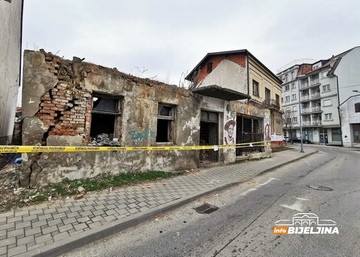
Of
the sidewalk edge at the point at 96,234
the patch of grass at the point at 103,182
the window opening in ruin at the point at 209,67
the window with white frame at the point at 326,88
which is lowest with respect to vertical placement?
the sidewalk edge at the point at 96,234

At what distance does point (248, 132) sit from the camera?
39.3ft

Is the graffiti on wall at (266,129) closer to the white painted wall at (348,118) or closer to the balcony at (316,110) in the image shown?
the white painted wall at (348,118)

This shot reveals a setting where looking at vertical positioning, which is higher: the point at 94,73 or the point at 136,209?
the point at 94,73

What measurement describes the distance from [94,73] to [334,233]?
6858mm

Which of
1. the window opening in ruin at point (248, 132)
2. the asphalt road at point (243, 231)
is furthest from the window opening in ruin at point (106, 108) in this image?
the window opening in ruin at point (248, 132)

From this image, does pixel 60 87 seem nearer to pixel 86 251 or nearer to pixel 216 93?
pixel 86 251

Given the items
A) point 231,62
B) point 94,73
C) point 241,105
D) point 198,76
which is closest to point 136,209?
point 94,73

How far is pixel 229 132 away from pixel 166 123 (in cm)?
408

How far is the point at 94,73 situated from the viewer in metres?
5.42

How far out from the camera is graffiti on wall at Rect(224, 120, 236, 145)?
984cm

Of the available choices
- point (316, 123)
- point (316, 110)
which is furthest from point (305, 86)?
point (316, 123)

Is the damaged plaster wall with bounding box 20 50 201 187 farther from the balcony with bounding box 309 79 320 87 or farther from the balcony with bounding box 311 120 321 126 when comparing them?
the balcony with bounding box 309 79 320 87

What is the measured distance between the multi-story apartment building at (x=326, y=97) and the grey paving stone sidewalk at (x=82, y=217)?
27809mm

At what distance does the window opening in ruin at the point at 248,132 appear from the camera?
11180mm
